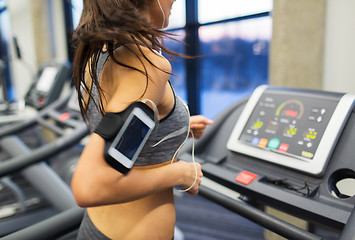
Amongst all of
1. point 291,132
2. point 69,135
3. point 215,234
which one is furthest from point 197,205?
point 291,132

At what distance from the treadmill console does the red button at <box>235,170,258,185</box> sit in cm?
8

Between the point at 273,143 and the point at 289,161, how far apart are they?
9 cm

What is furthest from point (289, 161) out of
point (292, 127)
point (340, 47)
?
point (340, 47)

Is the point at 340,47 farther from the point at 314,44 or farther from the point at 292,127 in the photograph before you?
the point at 292,127

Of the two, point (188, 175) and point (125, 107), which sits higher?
point (125, 107)

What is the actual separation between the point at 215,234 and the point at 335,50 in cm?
152

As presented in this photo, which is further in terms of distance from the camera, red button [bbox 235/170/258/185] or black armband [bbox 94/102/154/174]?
red button [bbox 235/170/258/185]

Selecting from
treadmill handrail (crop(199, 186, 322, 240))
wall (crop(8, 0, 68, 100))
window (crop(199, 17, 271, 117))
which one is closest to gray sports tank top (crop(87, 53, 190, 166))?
treadmill handrail (crop(199, 186, 322, 240))

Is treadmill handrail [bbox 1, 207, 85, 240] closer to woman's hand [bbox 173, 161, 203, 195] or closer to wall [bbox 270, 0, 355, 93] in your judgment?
woman's hand [bbox 173, 161, 203, 195]

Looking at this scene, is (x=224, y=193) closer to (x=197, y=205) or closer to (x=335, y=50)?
(x=335, y=50)

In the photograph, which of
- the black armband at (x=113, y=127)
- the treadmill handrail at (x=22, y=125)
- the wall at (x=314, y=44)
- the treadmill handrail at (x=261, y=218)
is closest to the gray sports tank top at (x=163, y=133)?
the black armband at (x=113, y=127)

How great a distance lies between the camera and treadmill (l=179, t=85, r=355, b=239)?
2.94ft

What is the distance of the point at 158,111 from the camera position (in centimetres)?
71

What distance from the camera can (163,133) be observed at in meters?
0.74
